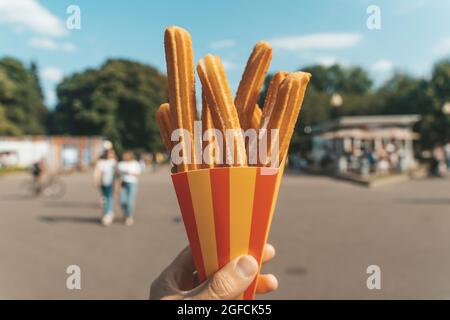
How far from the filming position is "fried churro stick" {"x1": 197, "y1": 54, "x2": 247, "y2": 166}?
1340mm

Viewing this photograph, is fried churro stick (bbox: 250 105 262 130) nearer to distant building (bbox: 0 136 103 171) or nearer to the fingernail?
the fingernail

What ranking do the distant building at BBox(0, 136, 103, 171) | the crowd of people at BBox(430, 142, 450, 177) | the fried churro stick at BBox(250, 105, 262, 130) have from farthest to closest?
the distant building at BBox(0, 136, 103, 171), the crowd of people at BBox(430, 142, 450, 177), the fried churro stick at BBox(250, 105, 262, 130)

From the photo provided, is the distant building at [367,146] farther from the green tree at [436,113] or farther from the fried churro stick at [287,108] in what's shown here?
the fried churro stick at [287,108]

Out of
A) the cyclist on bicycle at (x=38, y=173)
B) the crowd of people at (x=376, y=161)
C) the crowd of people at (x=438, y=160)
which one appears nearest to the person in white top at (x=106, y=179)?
the cyclist on bicycle at (x=38, y=173)

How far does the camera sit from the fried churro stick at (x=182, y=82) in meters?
1.38

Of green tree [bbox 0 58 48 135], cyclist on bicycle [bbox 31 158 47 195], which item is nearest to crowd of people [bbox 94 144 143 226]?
cyclist on bicycle [bbox 31 158 47 195]

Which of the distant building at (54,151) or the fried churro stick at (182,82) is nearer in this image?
the fried churro stick at (182,82)

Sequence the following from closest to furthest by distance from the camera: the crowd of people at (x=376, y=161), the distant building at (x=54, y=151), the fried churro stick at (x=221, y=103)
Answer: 1. the fried churro stick at (x=221, y=103)
2. the crowd of people at (x=376, y=161)
3. the distant building at (x=54, y=151)

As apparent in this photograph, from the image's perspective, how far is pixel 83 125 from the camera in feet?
135

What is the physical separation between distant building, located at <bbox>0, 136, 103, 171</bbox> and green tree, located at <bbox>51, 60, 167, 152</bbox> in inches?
257

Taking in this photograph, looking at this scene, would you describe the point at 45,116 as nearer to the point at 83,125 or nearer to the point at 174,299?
the point at 83,125

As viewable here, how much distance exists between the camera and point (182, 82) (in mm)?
1394

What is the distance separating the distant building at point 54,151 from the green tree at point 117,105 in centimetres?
653

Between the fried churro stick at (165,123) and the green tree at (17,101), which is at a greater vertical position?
the green tree at (17,101)
